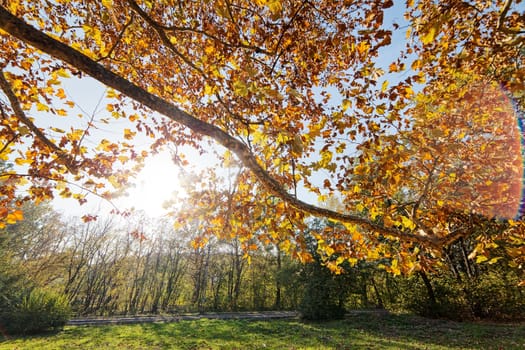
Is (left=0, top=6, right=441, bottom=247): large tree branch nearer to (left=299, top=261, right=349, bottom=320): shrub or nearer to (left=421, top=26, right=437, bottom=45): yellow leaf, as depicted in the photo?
(left=421, top=26, right=437, bottom=45): yellow leaf

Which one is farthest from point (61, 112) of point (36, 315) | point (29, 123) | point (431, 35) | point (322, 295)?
point (322, 295)

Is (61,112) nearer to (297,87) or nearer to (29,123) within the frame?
(29,123)

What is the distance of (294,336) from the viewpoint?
10391 mm

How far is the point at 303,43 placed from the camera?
Answer: 367 cm

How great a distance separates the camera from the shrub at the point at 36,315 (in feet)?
36.9

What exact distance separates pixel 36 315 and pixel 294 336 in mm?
12435

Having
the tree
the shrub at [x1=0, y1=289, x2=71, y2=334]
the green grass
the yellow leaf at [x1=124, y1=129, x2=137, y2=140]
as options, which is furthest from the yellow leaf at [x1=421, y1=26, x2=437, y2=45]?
the shrub at [x1=0, y1=289, x2=71, y2=334]

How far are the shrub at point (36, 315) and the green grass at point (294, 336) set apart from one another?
2.47ft

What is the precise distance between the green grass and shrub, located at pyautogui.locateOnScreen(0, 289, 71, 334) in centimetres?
75

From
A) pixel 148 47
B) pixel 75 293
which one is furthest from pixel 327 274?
pixel 75 293

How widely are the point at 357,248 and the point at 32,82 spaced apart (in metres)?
5.48

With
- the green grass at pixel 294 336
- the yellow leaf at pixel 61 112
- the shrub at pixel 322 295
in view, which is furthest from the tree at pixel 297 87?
the shrub at pixel 322 295

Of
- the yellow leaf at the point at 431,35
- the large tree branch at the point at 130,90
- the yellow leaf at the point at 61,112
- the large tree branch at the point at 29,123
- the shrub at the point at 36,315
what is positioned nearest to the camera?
the large tree branch at the point at 130,90

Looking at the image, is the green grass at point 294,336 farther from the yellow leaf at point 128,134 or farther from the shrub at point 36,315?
the yellow leaf at point 128,134
